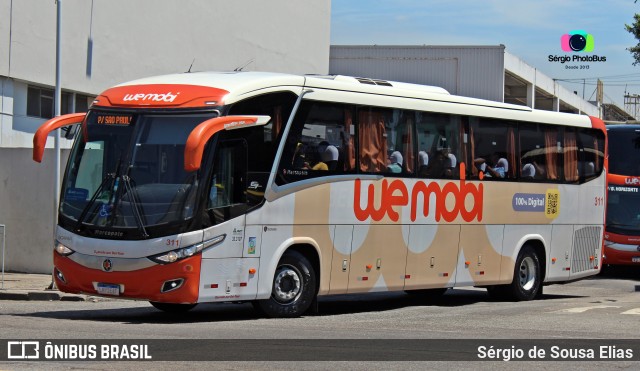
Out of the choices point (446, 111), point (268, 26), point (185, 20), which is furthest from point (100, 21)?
point (446, 111)

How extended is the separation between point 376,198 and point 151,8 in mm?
15045

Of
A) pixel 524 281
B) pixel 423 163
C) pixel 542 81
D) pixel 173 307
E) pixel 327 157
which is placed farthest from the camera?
Answer: pixel 542 81

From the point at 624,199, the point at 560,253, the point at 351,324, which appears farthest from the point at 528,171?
the point at 624,199

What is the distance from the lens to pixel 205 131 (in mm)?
14336

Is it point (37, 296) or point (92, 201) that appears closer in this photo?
point (92, 201)

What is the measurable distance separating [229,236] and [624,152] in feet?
62.7

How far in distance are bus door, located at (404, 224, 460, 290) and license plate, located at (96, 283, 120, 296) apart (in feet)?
18.5

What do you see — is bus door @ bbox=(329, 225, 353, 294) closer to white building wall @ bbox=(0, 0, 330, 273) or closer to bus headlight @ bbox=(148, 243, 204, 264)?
bus headlight @ bbox=(148, 243, 204, 264)

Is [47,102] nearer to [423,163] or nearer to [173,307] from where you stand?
[173,307]

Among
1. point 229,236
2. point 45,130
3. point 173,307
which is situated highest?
point 45,130

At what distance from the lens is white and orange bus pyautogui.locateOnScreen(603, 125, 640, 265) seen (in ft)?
102

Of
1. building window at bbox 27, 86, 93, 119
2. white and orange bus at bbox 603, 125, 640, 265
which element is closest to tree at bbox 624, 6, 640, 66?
white and orange bus at bbox 603, 125, 640, 265

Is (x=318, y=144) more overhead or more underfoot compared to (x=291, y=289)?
more overhead

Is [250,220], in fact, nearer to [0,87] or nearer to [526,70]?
[0,87]
